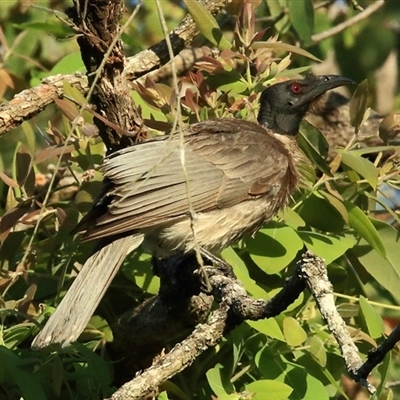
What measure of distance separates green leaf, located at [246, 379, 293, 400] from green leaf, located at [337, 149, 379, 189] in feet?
3.40

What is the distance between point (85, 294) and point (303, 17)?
2.18 meters

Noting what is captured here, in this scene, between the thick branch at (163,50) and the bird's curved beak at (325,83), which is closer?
the thick branch at (163,50)

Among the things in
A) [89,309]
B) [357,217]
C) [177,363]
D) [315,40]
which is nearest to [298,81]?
[315,40]

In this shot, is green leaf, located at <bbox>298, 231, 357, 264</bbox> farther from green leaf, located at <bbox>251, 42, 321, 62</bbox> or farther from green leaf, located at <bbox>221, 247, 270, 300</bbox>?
green leaf, located at <bbox>251, 42, 321, 62</bbox>

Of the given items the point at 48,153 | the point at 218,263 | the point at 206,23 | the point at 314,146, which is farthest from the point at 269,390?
the point at 206,23

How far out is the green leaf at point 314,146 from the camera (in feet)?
15.6

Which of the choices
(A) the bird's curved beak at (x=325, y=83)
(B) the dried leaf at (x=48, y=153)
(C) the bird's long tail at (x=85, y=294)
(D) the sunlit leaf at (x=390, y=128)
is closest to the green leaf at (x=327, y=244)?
(D) the sunlit leaf at (x=390, y=128)

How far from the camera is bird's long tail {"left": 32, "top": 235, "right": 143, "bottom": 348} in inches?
164

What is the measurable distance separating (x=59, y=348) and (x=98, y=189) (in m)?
0.94

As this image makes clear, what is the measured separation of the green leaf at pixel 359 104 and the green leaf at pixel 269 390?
147cm

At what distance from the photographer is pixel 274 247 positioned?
185 inches

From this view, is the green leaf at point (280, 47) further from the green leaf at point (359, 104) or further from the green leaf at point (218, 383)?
the green leaf at point (218, 383)

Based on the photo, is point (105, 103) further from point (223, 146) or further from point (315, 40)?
point (315, 40)

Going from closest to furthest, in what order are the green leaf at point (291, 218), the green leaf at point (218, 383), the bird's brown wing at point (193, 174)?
the green leaf at point (218, 383)
the bird's brown wing at point (193, 174)
the green leaf at point (291, 218)
